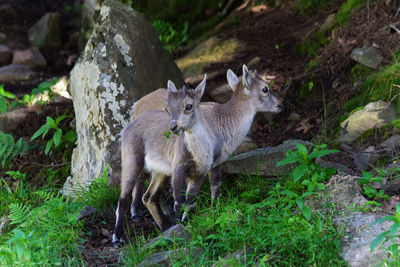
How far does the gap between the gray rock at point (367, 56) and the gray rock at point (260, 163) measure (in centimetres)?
223

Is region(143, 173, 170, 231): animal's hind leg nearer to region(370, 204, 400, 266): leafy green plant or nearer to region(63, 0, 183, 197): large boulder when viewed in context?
region(63, 0, 183, 197): large boulder

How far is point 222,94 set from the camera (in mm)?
9305

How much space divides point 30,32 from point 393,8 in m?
11.2

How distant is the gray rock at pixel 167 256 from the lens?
4914 millimetres

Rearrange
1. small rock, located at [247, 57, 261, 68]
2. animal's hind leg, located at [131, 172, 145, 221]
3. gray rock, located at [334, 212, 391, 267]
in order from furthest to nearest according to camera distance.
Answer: small rock, located at [247, 57, 261, 68]
animal's hind leg, located at [131, 172, 145, 221]
gray rock, located at [334, 212, 391, 267]

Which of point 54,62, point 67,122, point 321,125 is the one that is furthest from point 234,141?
point 54,62

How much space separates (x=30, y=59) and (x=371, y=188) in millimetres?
11037

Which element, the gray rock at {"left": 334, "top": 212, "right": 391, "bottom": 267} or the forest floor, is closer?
the gray rock at {"left": 334, "top": 212, "right": 391, "bottom": 267}

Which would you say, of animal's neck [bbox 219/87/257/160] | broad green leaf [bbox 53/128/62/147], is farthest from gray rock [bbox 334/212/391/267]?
broad green leaf [bbox 53/128/62/147]

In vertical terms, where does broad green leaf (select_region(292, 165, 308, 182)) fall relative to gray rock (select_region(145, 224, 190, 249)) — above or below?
above

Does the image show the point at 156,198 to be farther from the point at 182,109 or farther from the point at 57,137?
the point at 57,137

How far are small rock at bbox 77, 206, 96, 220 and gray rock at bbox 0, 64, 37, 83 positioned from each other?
7.63 metres

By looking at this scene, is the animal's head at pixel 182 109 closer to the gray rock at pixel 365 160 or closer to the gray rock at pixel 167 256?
the gray rock at pixel 167 256

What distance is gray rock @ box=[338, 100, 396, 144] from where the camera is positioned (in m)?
7.05
